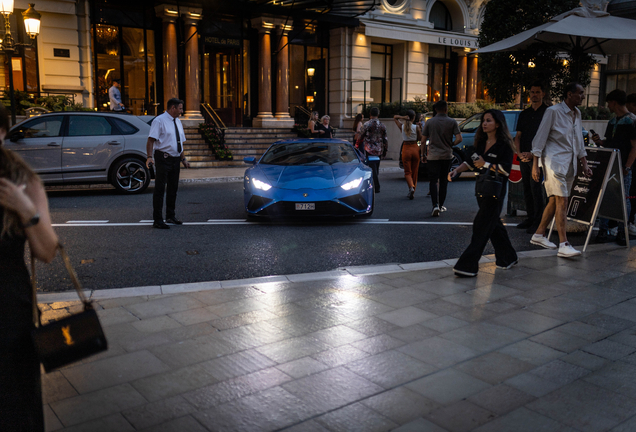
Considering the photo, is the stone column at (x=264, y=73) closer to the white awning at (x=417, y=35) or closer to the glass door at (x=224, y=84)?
the glass door at (x=224, y=84)

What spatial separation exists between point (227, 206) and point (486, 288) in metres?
6.28

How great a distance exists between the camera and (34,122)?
1194 centimetres

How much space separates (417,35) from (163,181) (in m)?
21.0

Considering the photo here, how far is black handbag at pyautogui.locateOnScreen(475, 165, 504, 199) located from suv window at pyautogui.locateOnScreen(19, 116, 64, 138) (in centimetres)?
966

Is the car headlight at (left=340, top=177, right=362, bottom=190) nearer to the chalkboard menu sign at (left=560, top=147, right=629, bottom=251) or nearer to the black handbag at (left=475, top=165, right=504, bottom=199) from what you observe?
the chalkboard menu sign at (left=560, top=147, right=629, bottom=251)

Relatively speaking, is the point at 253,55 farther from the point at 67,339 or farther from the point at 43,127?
the point at 67,339

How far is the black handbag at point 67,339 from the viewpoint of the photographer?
2152mm

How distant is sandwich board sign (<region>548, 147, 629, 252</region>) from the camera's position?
7.14 metres

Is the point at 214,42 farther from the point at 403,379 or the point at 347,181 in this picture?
the point at 403,379

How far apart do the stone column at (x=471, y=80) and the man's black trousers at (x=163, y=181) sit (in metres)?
23.7

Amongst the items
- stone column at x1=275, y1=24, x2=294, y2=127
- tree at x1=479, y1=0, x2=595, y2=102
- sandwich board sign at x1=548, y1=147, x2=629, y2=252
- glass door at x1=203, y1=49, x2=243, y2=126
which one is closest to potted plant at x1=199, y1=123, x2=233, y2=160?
glass door at x1=203, y1=49, x2=243, y2=126

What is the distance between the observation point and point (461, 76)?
29.4 m

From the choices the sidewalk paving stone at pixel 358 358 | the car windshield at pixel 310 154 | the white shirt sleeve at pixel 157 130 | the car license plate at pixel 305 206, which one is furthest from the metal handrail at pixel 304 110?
the sidewalk paving stone at pixel 358 358

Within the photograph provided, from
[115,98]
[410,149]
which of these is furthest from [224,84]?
[410,149]
